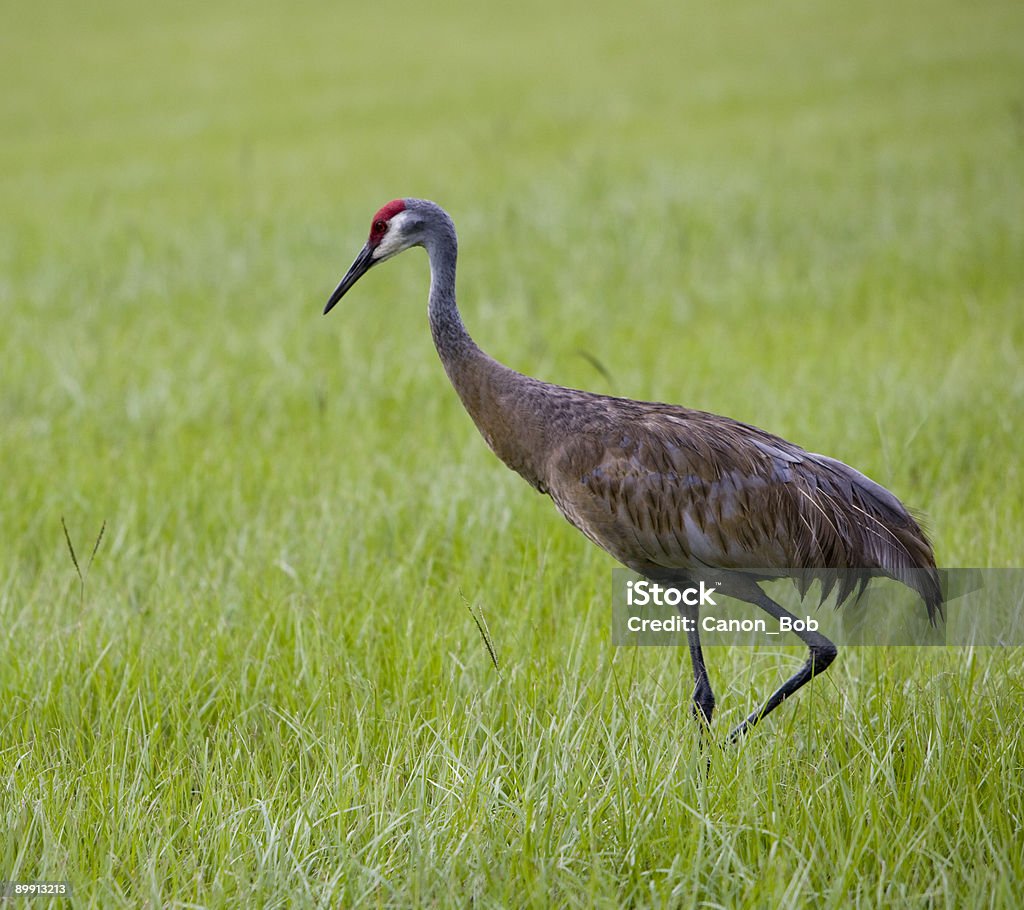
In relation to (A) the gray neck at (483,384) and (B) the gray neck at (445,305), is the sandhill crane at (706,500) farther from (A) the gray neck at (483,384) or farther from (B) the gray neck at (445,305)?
(B) the gray neck at (445,305)

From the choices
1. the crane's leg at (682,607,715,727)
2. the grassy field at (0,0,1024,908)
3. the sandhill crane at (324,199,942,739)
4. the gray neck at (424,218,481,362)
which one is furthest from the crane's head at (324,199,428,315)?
the crane's leg at (682,607,715,727)

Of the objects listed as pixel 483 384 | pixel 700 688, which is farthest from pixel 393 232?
pixel 700 688

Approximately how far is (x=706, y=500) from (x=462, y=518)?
1.70m

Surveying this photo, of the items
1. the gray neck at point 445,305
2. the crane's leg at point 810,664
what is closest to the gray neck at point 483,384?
the gray neck at point 445,305

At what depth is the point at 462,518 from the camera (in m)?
4.73

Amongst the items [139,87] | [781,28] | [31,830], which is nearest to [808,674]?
[31,830]

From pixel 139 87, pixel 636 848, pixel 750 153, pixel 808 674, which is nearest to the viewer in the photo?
pixel 636 848

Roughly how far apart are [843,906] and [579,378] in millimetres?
4556

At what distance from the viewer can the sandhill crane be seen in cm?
321

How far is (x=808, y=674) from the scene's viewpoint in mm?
3090

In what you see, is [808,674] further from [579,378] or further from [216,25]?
[216,25]
